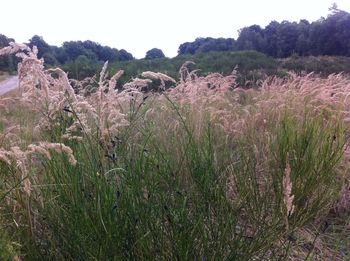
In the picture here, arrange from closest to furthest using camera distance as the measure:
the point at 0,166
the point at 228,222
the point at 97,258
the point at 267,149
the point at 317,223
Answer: the point at 97,258 → the point at 228,222 → the point at 0,166 → the point at 317,223 → the point at 267,149

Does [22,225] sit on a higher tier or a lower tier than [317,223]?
higher

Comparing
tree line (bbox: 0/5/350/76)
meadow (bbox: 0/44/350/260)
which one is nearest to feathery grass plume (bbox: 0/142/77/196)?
meadow (bbox: 0/44/350/260)

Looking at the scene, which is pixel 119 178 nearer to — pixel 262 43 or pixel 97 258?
pixel 97 258

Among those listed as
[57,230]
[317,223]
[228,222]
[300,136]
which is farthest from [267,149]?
[57,230]

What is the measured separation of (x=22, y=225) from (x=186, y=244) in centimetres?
71

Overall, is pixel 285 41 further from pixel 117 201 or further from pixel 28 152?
pixel 28 152

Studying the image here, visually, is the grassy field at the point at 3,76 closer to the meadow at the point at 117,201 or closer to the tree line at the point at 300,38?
the tree line at the point at 300,38

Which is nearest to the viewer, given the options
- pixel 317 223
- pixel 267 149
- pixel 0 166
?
pixel 0 166

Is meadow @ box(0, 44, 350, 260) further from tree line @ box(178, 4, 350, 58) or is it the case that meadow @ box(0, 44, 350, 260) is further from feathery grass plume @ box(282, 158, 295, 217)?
tree line @ box(178, 4, 350, 58)

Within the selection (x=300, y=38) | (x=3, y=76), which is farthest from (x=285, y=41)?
(x=3, y=76)

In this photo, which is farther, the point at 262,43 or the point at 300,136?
the point at 262,43

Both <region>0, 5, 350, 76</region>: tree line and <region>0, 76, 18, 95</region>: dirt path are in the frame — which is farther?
<region>0, 5, 350, 76</region>: tree line

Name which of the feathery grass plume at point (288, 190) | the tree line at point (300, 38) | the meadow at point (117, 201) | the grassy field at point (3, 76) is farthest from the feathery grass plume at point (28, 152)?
the tree line at point (300, 38)

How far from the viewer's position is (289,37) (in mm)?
40812
